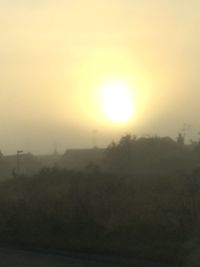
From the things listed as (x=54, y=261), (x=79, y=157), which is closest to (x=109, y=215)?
(x=54, y=261)

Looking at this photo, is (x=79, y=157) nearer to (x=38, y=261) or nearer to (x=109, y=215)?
(x=109, y=215)

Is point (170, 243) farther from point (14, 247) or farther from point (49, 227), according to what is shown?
point (49, 227)

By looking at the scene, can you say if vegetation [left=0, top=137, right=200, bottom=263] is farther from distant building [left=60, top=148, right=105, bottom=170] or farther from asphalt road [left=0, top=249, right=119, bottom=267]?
distant building [left=60, top=148, right=105, bottom=170]

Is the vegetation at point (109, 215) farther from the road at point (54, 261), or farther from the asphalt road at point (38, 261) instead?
the asphalt road at point (38, 261)

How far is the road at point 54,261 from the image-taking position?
20.9 m

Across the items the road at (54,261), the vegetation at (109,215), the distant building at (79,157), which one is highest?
the distant building at (79,157)

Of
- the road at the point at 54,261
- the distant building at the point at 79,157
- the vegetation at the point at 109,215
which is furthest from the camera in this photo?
the distant building at the point at 79,157

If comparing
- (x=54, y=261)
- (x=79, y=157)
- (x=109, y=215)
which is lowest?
(x=54, y=261)

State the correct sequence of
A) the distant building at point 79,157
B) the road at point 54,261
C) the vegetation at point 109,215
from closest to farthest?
the road at point 54,261 < the vegetation at point 109,215 < the distant building at point 79,157

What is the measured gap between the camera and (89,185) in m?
38.4

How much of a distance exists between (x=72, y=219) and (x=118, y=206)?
216 centimetres

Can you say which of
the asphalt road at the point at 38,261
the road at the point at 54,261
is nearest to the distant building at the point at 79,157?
the asphalt road at the point at 38,261

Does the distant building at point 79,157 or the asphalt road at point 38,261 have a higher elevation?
the distant building at point 79,157

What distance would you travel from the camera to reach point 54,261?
2184 cm
